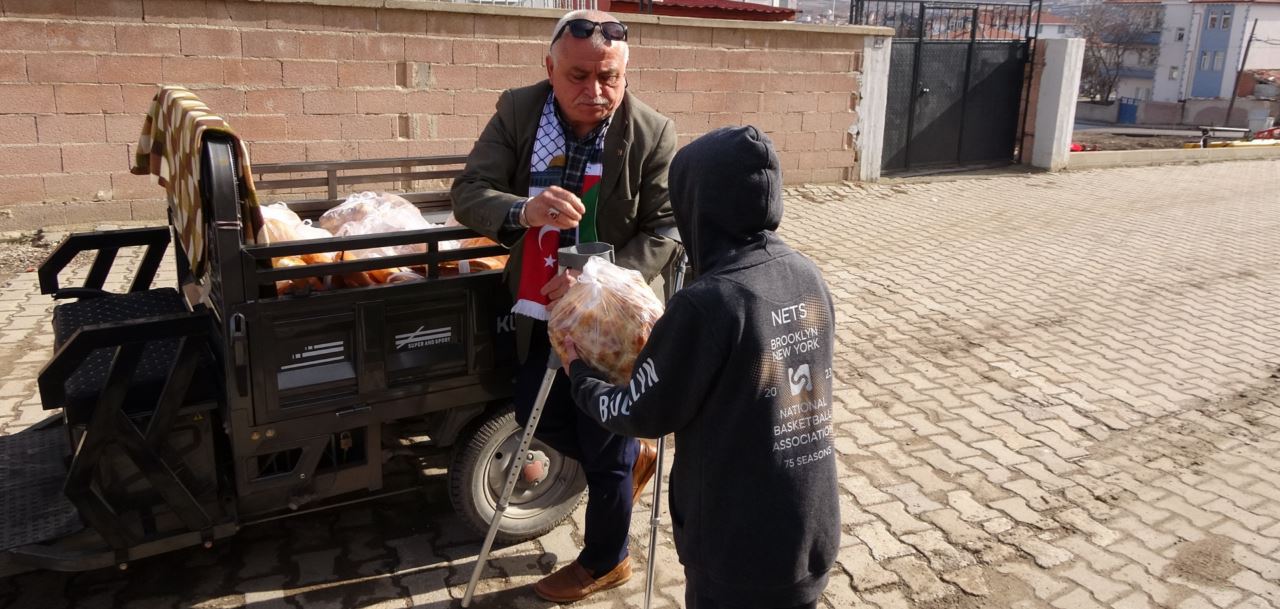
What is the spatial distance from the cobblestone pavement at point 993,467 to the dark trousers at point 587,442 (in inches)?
17.3

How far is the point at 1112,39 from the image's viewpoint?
8562 centimetres

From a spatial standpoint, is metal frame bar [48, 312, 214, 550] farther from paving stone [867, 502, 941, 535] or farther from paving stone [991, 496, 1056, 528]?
paving stone [991, 496, 1056, 528]

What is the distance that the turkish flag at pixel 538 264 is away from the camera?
3.29 m

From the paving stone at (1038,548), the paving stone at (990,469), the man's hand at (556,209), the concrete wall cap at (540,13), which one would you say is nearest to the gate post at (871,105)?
the concrete wall cap at (540,13)

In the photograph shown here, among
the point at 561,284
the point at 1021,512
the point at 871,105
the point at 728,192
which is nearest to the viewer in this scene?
the point at 728,192

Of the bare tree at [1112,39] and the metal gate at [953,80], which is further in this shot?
the bare tree at [1112,39]

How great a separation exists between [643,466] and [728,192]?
1.64m

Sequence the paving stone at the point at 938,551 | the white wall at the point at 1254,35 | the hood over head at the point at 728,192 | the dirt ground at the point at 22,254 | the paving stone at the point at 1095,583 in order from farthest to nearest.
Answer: the white wall at the point at 1254,35 < the dirt ground at the point at 22,254 < the paving stone at the point at 938,551 < the paving stone at the point at 1095,583 < the hood over head at the point at 728,192

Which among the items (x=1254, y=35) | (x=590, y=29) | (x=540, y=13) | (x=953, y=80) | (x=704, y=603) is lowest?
(x=704, y=603)

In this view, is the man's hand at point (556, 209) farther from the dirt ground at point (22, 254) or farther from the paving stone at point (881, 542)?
the dirt ground at point (22, 254)

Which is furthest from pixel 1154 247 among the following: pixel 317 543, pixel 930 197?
pixel 317 543

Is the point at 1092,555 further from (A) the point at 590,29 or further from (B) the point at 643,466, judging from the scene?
(A) the point at 590,29

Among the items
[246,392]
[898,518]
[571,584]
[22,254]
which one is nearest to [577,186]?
[246,392]

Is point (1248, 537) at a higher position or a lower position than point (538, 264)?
lower
